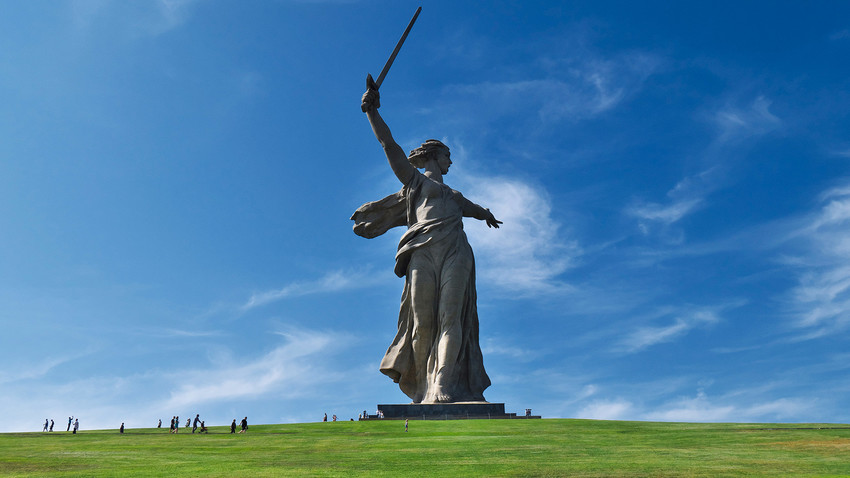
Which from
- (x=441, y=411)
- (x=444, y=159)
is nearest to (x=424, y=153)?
(x=444, y=159)

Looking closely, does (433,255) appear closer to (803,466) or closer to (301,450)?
(301,450)

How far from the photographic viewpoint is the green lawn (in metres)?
9.34

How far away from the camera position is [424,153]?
2348cm

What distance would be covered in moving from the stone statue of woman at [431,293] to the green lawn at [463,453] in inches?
172

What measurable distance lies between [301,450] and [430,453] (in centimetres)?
261

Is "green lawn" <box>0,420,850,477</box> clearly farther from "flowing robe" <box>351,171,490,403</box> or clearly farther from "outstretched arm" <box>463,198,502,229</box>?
"outstretched arm" <box>463,198,502,229</box>

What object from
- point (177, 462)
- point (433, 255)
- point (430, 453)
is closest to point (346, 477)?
point (430, 453)

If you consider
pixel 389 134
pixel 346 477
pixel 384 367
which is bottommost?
pixel 346 477

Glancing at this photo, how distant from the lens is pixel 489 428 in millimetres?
16234

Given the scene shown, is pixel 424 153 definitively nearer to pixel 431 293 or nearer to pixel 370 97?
pixel 370 97

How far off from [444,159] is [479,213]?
2.16 m

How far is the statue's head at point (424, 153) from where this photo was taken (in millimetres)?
23516

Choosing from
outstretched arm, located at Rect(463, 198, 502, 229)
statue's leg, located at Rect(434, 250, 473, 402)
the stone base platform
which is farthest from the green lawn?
outstretched arm, located at Rect(463, 198, 502, 229)

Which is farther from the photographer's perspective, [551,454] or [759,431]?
[759,431]
